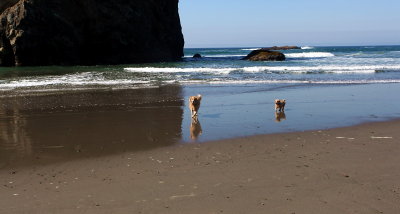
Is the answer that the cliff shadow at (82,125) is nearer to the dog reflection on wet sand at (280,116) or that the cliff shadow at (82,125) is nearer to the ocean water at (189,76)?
the dog reflection on wet sand at (280,116)

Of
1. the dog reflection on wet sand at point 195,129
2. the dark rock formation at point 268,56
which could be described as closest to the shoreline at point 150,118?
the dog reflection on wet sand at point 195,129

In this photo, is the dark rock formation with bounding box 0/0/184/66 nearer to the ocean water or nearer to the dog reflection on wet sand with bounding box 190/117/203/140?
the ocean water

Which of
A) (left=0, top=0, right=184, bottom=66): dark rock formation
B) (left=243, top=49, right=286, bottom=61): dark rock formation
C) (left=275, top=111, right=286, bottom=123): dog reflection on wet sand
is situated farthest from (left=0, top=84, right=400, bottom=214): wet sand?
(left=243, top=49, right=286, bottom=61): dark rock formation

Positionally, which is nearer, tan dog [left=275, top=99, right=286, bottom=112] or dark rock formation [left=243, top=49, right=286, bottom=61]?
tan dog [left=275, top=99, right=286, bottom=112]

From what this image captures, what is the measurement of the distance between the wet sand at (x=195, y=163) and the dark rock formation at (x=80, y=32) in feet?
90.5

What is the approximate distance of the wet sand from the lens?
3.87 m

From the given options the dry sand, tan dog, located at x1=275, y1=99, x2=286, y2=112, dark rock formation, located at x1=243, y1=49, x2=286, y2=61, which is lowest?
the dry sand

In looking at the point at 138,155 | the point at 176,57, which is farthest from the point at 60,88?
the point at 176,57

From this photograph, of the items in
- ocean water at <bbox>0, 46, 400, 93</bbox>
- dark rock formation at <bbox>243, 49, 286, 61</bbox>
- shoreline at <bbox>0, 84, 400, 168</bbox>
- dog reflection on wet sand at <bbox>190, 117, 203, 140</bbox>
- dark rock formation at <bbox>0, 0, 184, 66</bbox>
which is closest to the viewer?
shoreline at <bbox>0, 84, 400, 168</bbox>

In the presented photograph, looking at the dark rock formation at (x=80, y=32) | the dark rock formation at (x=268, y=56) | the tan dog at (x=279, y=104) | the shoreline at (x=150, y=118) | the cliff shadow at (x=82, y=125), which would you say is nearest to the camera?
the cliff shadow at (x=82, y=125)

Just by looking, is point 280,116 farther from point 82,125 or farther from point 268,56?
point 268,56

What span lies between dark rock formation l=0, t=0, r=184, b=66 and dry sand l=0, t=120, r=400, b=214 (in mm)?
32330

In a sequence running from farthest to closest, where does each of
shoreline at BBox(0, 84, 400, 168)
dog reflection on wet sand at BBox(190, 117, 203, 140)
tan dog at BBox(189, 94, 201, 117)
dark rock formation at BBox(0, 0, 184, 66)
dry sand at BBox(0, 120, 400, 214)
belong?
dark rock formation at BBox(0, 0, 184, 66)
tan dog at BBox(189, 94, 201, 117)
dog reflection on wet sand at BBox(190, 117, 203, 140)
shoreline at BBox(0, 84, 400, 168)
dry sand at BBox(0, 120, 400, 214)

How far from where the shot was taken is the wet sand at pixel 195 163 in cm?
387
